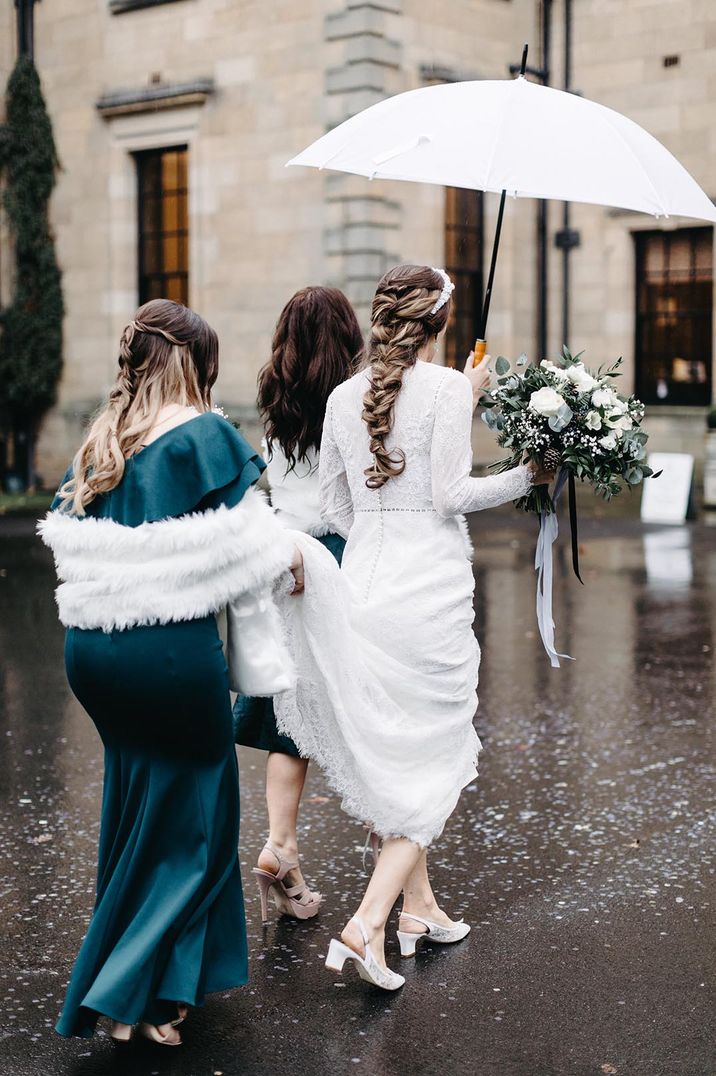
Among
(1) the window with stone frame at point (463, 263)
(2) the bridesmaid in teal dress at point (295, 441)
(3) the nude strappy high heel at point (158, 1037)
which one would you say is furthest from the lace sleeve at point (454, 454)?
(1) the window with stone frame at point (463, 263)

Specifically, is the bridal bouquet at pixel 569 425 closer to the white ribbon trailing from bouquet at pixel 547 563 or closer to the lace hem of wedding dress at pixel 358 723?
the white ribbon trailing from bouquet at pixel 547 563

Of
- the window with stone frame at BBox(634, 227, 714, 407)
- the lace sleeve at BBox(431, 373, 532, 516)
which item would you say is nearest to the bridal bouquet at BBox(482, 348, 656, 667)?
the lace sleeve at BBox(431, 373, 532, 516)

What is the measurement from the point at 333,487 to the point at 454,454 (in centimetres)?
56

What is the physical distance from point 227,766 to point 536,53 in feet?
56.3

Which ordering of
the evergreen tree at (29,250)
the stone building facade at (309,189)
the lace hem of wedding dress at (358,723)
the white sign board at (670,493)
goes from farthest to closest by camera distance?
the evergreen tree at (29,250) → the stone building facade at (309,189) → the white sign board at (670,493) → the lace hem of wedding dress at (358,723)

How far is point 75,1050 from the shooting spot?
12.9ft

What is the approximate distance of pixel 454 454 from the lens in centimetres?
442

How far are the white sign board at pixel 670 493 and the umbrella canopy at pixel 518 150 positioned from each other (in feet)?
37.1

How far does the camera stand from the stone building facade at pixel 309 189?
1723 cm

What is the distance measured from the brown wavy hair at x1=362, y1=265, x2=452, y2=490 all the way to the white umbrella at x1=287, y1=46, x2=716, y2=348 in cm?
28

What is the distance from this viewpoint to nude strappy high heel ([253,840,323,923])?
481cm

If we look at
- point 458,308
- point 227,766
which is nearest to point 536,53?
point 458,308

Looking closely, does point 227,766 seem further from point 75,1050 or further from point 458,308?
point 458,308

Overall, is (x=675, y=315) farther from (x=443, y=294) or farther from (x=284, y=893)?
(x=284, y=893)
